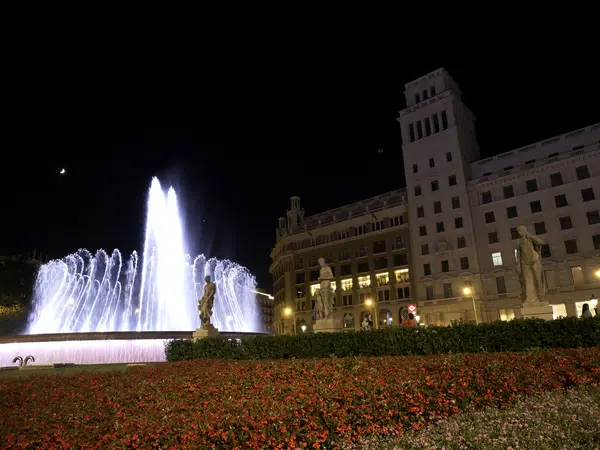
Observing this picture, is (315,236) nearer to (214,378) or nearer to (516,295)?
(516,295)

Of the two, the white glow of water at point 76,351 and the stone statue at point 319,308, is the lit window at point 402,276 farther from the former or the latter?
the white glow of water at point 76,351

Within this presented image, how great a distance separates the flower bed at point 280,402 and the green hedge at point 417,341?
2742 mm

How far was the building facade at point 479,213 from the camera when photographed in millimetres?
47500

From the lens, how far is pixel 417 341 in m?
16.0

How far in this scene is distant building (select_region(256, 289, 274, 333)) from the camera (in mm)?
137875

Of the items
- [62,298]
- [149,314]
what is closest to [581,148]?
[149,314]

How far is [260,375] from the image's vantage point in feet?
37.6

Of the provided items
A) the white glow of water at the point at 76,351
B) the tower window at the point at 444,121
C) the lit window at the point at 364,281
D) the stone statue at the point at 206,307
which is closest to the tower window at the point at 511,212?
the tower window at the point at 444,121

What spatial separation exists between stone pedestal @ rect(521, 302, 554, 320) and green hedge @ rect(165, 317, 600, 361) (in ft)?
11.2

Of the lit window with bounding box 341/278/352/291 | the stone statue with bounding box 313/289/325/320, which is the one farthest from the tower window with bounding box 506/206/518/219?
the stone statue with bounding box 313/289/325/320

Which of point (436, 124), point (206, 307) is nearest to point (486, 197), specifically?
point (436, 124)

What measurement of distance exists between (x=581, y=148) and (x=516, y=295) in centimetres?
1840

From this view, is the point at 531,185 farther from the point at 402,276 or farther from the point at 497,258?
the point at 402,276

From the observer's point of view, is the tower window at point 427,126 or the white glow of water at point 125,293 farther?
the tower window at point 427,126
